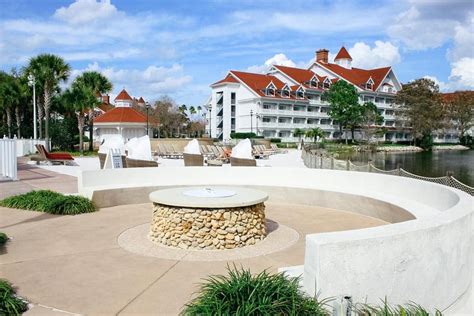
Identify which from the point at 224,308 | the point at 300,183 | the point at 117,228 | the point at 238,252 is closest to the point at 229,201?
the point at 238,252

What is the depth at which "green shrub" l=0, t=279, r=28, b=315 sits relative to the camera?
449cm

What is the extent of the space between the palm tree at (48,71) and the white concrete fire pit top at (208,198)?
109 ft

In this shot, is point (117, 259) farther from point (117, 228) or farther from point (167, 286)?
point (117, 228)

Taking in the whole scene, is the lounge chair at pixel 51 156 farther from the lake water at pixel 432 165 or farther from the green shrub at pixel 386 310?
the lake water at pixel 432 165

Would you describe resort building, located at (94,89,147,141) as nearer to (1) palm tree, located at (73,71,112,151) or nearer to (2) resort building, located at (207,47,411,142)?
(1) palm tree, located at (73,71,112,151)

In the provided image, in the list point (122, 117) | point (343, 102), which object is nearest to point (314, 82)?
point (343, 102)

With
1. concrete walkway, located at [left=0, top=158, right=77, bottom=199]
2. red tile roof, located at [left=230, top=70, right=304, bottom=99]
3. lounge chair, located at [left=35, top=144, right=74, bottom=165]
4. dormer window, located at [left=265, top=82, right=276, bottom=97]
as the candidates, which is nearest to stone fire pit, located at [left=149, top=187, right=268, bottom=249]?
concrete walkway, located at [left=0, top=158, right=77, bottom=199]

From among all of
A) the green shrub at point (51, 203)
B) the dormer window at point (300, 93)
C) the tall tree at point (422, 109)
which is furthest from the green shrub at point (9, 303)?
the tall tree at point (422, 109)

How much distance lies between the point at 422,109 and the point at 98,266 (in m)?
78.1

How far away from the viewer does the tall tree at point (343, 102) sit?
69.3m

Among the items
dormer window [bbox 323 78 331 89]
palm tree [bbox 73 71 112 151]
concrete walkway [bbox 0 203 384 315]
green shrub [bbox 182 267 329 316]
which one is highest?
dormer window [bbox 323 78 331 89]

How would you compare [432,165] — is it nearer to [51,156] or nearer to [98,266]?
[51,156]

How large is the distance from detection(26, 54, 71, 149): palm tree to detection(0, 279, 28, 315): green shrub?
35.6 m


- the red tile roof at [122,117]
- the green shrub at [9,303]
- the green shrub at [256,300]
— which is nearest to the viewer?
the green shrub at [256,300]
